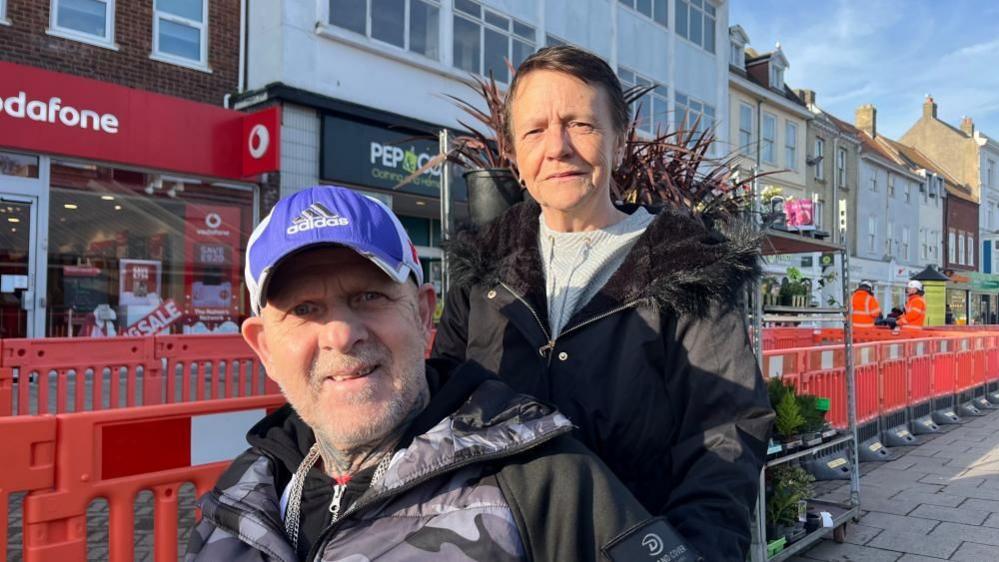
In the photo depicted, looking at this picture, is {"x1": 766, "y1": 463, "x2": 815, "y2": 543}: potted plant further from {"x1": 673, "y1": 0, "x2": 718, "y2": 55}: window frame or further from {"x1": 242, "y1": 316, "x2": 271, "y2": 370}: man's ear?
{"x1": 673, "y1": 0, "x2": 718, "y2": 55}: window frame

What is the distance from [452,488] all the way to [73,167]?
10719 mm

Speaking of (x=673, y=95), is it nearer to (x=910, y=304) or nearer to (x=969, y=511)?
(x=910, y=304)

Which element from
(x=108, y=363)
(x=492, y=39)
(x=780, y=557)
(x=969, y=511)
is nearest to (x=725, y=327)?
(x=780, y=557)

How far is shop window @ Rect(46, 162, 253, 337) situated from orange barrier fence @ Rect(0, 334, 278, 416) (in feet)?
11.7

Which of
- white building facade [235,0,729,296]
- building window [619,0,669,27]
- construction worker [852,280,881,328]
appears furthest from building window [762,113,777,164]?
construction worker [852,280,881,328]

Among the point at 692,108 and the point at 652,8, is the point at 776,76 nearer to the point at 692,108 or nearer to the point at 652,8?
the point at 692,108

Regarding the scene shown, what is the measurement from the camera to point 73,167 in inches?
399

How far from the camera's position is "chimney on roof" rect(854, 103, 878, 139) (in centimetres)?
4044

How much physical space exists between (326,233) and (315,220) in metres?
0.04

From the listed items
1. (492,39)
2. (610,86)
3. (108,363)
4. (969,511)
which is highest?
(492,39)

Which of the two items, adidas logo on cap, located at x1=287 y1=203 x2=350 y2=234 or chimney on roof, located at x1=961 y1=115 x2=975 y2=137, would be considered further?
chimney on roof, located at x1=961 y1=115 x2=975 y2=137

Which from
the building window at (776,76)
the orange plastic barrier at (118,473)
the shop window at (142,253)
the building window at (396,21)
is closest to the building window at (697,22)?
the building window at (776,76)

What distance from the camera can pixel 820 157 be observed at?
29.5 m

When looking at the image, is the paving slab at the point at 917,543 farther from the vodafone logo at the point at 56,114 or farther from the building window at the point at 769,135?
the building window at the point at 769,135
